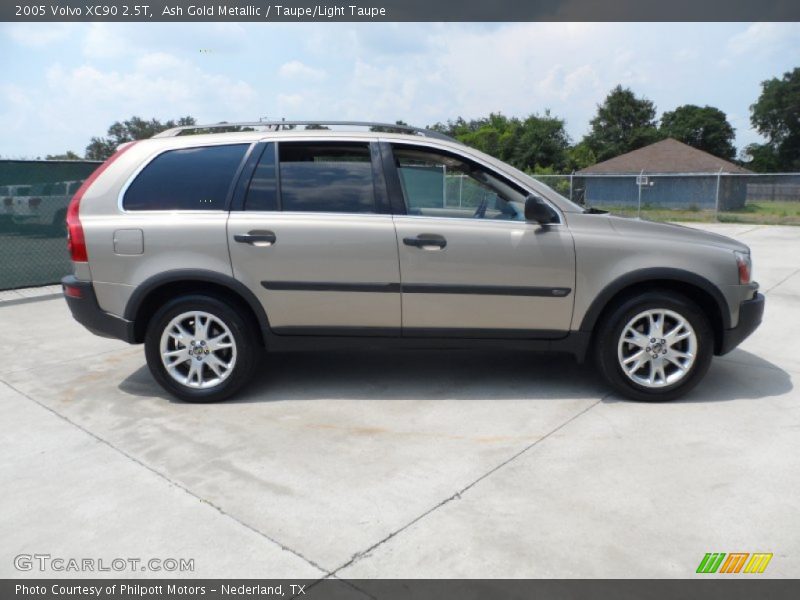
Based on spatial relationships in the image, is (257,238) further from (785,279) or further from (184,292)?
(785,279)

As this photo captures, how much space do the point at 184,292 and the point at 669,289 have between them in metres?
3.32

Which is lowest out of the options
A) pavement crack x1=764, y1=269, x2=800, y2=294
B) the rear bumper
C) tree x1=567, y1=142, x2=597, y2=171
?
pavement crack x1=764, y1=269, x2=800, y2=294

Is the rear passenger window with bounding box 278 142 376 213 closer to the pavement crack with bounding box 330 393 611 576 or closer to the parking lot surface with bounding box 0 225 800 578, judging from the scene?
the parking lot surface with bounding box 0 225 800 578

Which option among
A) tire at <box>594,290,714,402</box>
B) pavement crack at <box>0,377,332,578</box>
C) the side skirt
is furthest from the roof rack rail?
pavement crack at <box>0,377,332,578</box>

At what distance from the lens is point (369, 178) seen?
4332 mm

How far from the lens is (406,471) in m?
3.38

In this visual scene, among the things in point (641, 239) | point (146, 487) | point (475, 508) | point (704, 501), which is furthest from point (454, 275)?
point (146, 487)

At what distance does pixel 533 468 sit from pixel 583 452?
14.7 inches

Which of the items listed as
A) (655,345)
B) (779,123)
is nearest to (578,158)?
(779,123)

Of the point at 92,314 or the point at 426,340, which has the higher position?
the point at 92,314

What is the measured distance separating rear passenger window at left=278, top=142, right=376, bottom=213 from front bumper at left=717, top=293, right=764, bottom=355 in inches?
101

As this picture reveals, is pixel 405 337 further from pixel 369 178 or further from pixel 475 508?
pixel 475 508

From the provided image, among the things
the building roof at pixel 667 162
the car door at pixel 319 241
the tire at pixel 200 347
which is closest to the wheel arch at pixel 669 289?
the car door at pixel 319 241

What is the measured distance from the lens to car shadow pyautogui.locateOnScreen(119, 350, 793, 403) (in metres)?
4.53
